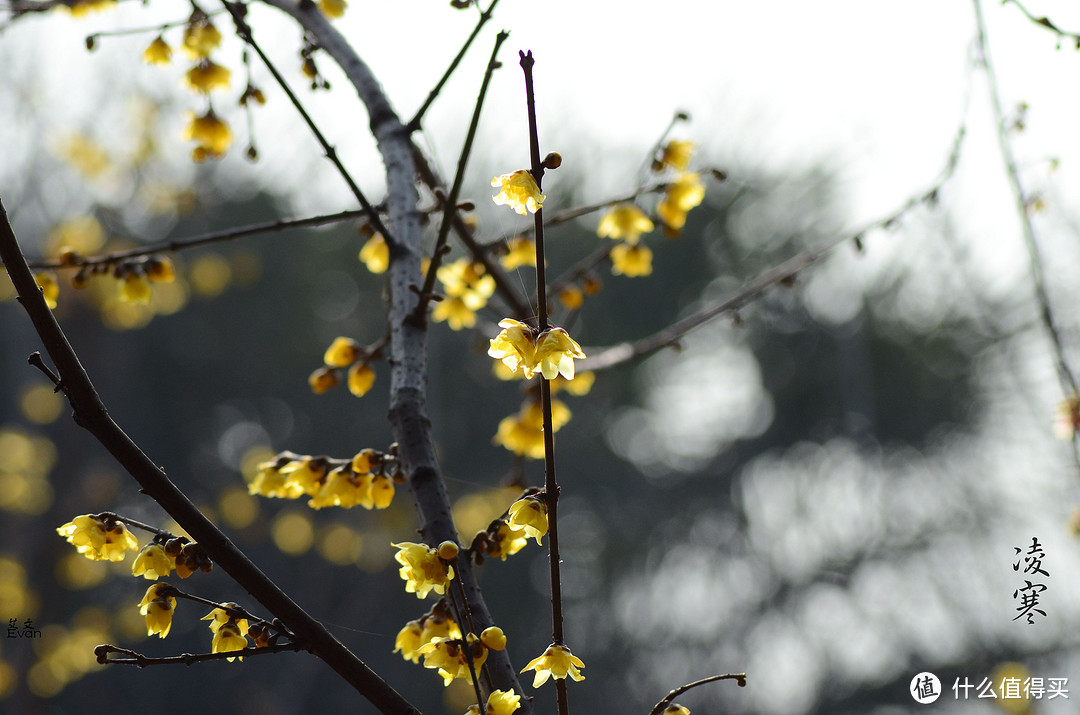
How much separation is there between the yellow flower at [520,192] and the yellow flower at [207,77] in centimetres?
110

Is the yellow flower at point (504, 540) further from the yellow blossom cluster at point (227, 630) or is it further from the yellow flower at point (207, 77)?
the yellow flower at point (207, 77)

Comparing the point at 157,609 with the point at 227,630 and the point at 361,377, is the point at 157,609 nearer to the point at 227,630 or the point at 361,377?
the point at 227,630

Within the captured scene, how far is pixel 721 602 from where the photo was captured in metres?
10.9

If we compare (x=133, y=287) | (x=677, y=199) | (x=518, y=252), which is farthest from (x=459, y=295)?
(x=133, y=287)

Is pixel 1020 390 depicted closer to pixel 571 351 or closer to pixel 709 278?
pixel 709 278

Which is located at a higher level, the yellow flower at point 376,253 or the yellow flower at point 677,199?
the yellow flower at point 677,199

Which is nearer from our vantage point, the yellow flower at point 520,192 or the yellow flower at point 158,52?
the yellow flower at point 520,192

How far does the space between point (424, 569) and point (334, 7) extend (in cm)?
126

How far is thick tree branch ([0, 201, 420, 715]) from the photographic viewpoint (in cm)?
72

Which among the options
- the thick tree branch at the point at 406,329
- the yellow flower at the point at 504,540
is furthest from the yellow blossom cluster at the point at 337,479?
the yellow flower at the point at 504,540

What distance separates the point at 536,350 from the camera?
2.55ft

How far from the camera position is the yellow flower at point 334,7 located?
162 cm

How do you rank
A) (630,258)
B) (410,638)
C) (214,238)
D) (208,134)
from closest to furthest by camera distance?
(410,638) < (214,238) < (208,134) < (630,258)

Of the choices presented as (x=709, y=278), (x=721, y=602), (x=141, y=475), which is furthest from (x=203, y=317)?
(x=141, y=475)
